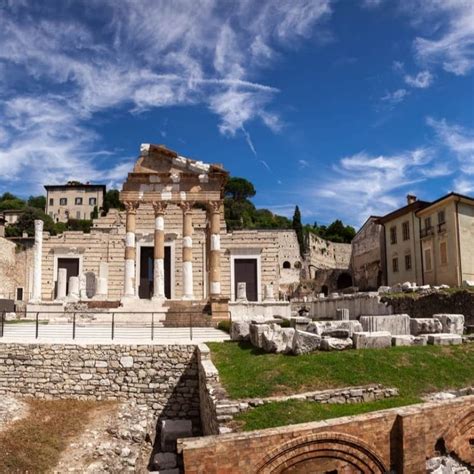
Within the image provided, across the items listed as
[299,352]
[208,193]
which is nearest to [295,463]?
[299,352]

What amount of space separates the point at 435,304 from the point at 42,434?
18.0 meters

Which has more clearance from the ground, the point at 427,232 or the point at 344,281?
the point at 427,232

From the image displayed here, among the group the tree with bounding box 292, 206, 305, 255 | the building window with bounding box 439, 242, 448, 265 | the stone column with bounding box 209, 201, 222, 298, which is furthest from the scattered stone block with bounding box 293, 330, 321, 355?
the tree with bounding box 292, 206, 305, 255

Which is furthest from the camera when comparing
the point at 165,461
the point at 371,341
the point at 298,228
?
the point at 298,228

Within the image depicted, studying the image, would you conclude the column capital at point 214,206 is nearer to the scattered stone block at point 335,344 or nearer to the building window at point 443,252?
the scattered stone block at point 335,344

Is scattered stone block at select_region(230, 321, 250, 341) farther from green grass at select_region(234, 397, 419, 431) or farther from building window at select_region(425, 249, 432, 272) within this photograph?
building window at select_region(425, 249, 432, 272)

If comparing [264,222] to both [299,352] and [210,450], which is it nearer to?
[299,352]

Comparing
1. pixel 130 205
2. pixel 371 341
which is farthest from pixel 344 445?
pixel 130 205

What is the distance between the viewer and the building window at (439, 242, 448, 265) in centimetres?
3438

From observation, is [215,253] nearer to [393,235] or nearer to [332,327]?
[332,327]

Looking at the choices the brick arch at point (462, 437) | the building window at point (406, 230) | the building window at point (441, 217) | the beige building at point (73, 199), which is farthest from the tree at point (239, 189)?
the brick arch at point (462, 437)

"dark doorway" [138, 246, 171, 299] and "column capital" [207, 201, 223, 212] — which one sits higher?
"column capital" [207, 201, 223, 212]

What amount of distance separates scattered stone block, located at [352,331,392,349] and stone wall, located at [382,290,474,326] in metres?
10.1

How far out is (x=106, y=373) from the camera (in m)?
15.1
